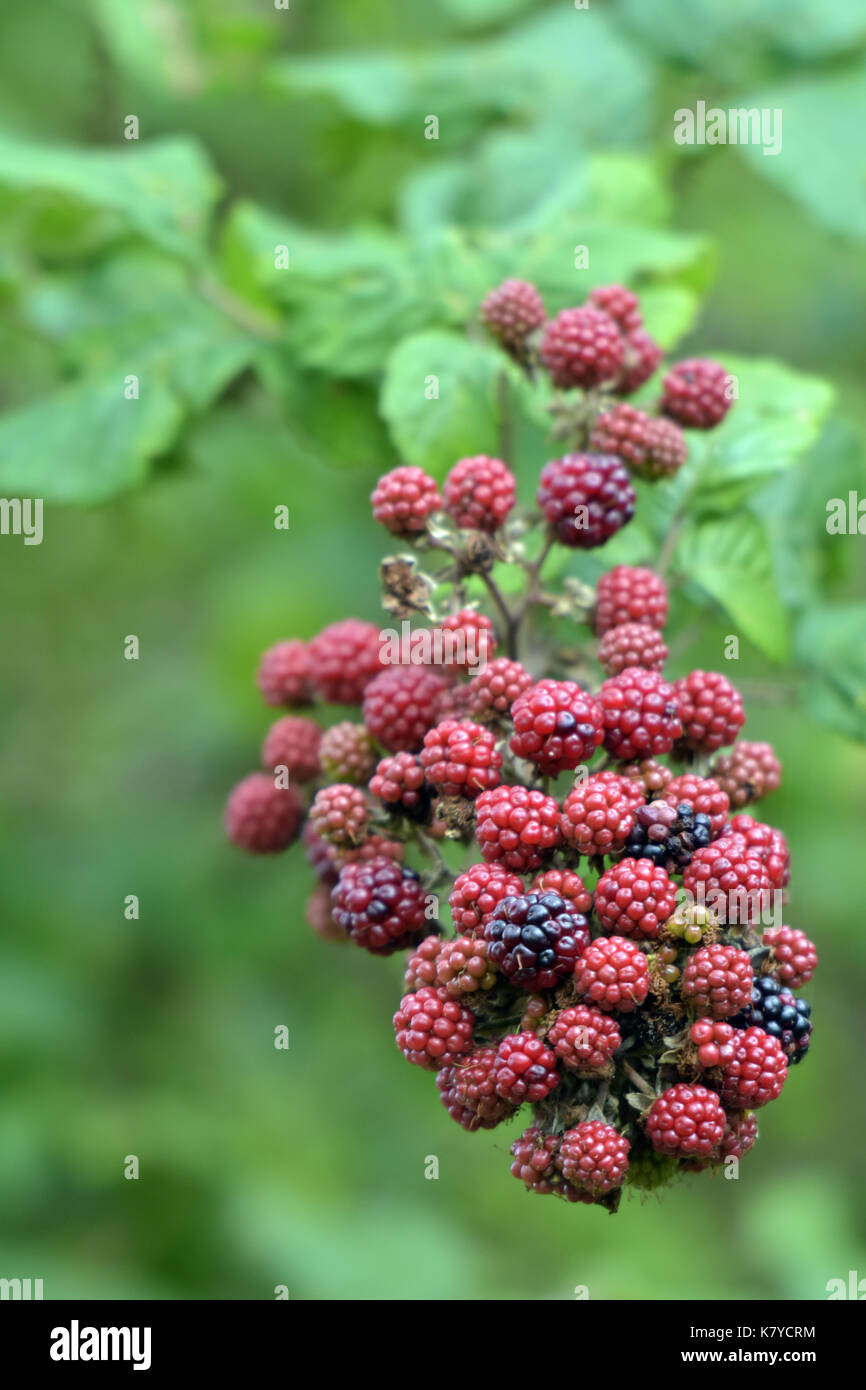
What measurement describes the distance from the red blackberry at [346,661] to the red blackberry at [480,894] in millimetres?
679

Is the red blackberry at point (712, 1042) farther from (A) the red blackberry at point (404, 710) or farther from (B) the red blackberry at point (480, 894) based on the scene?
(A) the red blackberry at point (404, 710)

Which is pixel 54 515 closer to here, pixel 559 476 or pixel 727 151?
pixel 727 151

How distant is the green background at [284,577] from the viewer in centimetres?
377

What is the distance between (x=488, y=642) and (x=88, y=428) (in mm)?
1841

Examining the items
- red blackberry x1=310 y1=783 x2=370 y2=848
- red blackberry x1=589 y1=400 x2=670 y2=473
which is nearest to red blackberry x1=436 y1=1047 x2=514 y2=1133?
red blackberry x1=310 y1=783 x2=370 y2=848

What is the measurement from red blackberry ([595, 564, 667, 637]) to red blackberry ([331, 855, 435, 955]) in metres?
0.63

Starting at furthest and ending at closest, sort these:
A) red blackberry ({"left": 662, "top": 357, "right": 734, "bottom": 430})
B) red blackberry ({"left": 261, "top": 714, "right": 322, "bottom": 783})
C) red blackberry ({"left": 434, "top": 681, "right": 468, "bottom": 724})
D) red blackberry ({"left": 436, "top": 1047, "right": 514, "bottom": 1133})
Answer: red blackberry ({"left": 662, "top": 357, "right": 734, "bottom": 430}), red blackberry ({"left": 261, "top": 714, "right": 322, "bottom": 783}), red blackberry ({"left": 434, "top": 681, "right": 468, "bottom": 724}), red blackberry ({"left": 436, "top": 1047, "right": 514, "bottom": 1133})

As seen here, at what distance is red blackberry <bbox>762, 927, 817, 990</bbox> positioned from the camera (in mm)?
2213

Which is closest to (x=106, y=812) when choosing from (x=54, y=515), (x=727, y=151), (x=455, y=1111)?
(x=54, y=515)

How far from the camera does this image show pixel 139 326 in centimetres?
393

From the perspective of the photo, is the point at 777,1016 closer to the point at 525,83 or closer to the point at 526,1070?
the point at 526,1070

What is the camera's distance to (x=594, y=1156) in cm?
194

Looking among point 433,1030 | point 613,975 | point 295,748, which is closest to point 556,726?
point 613,975

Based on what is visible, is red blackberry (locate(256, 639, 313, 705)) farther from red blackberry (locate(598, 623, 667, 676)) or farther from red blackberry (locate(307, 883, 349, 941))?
red blackberry (locate(598, 623, 667, 676))
